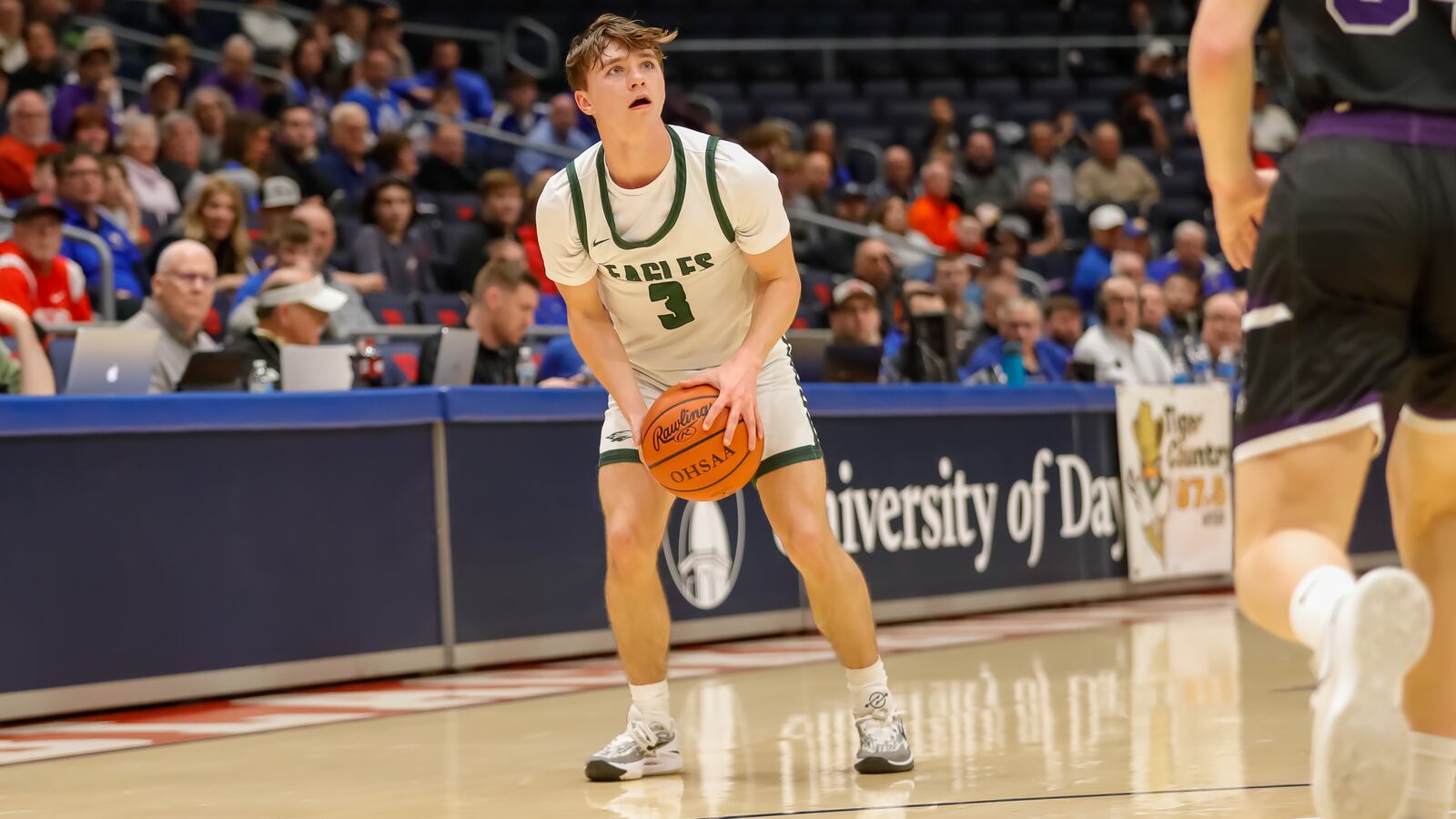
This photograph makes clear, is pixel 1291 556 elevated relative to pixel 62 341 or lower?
lower

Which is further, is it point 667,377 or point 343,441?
point 343,441

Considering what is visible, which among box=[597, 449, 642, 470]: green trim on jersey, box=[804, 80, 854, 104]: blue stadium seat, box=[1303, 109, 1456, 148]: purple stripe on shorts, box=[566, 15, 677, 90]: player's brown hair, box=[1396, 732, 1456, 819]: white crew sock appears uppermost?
box=[804, 80, 854, 104]: blue stadium seat

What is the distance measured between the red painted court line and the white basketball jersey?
2304 millimetres

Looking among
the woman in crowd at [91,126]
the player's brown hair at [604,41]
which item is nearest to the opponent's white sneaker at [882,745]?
the player's brown hair at [604,41]

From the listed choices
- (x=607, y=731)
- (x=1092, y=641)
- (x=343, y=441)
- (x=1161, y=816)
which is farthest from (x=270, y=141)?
(x=1161, y=816)

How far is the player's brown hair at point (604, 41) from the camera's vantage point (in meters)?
4.88

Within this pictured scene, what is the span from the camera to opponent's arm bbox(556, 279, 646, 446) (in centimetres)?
503

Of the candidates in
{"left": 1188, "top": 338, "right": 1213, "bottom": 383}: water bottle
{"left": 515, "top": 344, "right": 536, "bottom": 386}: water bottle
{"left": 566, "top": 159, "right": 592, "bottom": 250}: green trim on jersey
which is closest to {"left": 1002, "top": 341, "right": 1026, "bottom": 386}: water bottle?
{"left": 1188, "top": 338, "right": 1213, "bottom": 383}: water bottle

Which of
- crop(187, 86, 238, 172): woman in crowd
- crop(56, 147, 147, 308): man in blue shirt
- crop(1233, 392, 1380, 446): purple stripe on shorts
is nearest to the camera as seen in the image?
crop(1233, 392, 1380, 446): purple stripe on shorts

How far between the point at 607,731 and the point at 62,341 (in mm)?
3303

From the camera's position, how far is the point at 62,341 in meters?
8.03

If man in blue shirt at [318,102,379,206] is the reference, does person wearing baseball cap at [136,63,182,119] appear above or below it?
above

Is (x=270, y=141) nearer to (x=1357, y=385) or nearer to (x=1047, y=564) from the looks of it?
(x=1047, y=564)

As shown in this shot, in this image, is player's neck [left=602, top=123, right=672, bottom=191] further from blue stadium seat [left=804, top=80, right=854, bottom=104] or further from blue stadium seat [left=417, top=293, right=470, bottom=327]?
blue stadium seat [left=804, top=80, right=854, bottom=104]
